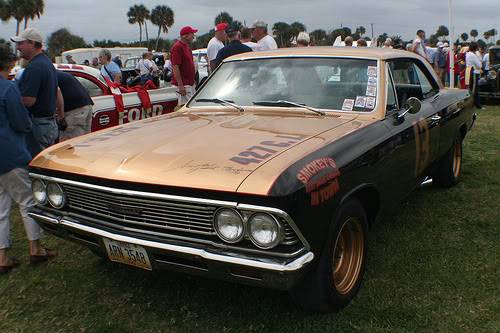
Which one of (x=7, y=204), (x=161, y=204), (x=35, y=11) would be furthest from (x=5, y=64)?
(x=35, y=11)

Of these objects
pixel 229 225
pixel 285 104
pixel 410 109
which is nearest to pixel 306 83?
pixel 285 104

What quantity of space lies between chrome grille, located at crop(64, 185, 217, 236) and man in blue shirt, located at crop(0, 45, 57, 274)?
950 millimetres

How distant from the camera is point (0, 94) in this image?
3.54 meters

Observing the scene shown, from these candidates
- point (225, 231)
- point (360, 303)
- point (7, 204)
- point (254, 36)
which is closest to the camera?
point (225, 231)

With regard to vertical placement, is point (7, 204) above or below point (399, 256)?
above

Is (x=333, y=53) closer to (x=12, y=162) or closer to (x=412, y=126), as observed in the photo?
(x=412, y=126)

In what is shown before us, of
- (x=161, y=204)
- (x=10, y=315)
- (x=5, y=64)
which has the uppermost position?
(x=5, y=64)

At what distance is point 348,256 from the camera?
Answer: 307 centimetres

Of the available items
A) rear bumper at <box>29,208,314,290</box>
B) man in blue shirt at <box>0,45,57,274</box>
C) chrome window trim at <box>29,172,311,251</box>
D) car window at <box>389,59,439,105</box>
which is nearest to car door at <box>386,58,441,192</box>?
car window at <box>389,59,439,105</box>

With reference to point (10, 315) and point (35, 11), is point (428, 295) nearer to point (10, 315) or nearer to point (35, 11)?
point (10, 315)

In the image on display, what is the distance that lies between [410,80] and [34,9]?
5815 cm

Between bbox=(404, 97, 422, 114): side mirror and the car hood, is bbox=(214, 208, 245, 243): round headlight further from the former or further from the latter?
bbox=(404, 97, 422, 114): side mirror

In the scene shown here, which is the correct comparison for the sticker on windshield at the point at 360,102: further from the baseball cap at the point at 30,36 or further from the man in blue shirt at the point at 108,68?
the man in blue shirt at the point at 108,68

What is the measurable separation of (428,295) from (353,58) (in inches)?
72.4
